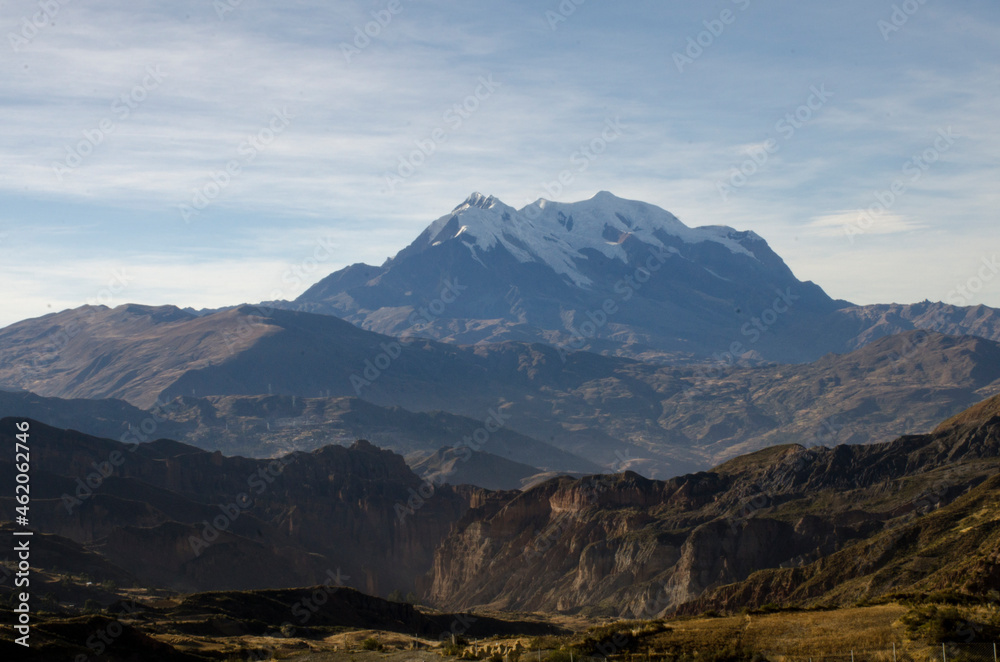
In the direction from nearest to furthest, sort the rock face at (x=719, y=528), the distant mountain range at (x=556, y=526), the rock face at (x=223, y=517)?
the distant mountain range at (x=556, y=526) → the rock face at (x=719, y=528) → the rock face at (x=223, y=517)

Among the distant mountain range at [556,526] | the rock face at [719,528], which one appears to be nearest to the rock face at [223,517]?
the distant mountain range at [556,526]

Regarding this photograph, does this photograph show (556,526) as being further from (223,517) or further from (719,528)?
(223,517)

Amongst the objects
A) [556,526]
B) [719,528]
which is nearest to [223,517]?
[556,526]

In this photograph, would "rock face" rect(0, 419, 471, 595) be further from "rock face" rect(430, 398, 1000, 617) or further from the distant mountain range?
"rock face" rect(430, 398, 1000, 617)

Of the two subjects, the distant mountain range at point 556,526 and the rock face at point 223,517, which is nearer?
the distant mountain range at point 556,526

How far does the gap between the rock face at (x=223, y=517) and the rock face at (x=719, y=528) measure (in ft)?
67.9

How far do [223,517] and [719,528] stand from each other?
78.4m

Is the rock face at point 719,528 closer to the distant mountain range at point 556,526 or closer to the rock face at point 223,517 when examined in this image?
the distant mountain range at point 556,526

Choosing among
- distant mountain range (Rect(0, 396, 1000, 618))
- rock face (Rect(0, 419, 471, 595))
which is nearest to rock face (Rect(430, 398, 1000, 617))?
distant mountain range (Rect(0, 396, 1000, 618))

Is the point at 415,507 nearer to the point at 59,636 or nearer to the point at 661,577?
the point at 661,577

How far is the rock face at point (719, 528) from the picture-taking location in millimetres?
93062

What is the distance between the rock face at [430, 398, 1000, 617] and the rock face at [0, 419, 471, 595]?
2071cm

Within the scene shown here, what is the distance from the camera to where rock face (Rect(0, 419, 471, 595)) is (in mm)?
140750

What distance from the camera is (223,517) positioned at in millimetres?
163125
